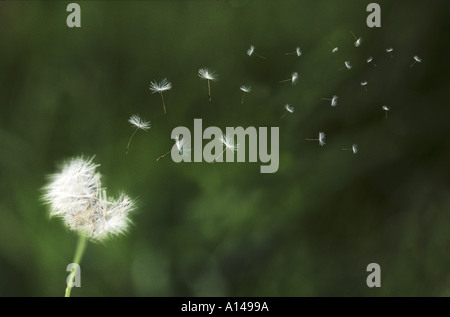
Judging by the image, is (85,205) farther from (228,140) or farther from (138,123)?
(228,140)

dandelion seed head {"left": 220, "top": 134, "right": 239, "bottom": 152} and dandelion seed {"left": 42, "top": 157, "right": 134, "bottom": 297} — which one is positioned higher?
dandelion seed head {"left": 220, "top": 134, "right": 239, "bottom": 152}

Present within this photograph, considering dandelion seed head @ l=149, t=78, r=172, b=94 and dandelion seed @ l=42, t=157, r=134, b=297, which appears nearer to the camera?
Result: dandelion seed @ l=42, t=157, r=134, b=297

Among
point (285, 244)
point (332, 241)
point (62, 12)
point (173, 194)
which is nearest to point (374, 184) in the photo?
point (332, 241)

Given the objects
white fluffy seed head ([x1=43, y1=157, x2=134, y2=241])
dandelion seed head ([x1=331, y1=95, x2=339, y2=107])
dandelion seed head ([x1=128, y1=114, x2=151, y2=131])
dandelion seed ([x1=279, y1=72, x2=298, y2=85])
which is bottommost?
white fluffy seed head ([x1=43, y1=157, x2=134, y2=241])

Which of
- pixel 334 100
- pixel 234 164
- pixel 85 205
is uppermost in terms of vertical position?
pixel 334 100

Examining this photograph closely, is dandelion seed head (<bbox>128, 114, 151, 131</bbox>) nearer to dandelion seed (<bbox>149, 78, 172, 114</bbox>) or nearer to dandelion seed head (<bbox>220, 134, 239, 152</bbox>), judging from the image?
dandelion seed (<bbox>149, 78, 172, 114</bbox>)

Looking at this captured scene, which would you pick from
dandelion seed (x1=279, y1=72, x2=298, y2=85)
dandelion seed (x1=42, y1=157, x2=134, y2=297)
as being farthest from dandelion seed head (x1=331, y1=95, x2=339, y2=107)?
dandelion seed (x1=42, y1=157, x2=134, y2=297)

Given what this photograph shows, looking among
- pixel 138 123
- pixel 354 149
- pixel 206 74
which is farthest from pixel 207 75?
pixel 354 149
